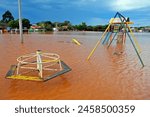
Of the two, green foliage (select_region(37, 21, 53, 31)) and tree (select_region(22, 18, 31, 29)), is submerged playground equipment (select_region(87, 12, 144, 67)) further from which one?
green foliage (select_region(37, 21, 53, 31))

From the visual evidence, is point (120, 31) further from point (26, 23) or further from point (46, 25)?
point (46, 25)

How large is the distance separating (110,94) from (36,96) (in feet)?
5.80

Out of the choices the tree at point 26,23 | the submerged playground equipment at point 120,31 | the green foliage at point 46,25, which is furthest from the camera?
the green foliage at point 46,25

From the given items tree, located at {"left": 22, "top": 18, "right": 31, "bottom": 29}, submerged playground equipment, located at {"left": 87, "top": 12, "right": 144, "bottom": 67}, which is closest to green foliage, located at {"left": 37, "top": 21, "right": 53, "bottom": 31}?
tree, located at {"left": 22, "top": 18, "right": 31, "bottom": 29}

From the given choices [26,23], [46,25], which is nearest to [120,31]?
[26,23]

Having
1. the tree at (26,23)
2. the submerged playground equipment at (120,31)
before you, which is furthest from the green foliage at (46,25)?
the submerged playground equipment at (120,31)

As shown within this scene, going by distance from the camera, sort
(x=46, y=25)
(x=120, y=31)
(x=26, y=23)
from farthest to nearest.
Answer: (x=46, y=25) < (x=26, y=23) < (x=120, y=31)

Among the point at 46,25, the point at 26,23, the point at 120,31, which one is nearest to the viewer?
the point at 120,31

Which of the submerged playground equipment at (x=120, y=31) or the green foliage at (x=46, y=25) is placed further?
the green foliage at (x=46, y=25)

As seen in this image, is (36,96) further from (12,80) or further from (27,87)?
(12,80)

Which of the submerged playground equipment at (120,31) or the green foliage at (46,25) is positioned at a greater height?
the green foliage at (46,25)

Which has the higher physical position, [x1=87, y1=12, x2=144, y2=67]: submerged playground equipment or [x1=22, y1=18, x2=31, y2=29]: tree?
[x1=22, y1=18, x2=31, y2=29]: tree

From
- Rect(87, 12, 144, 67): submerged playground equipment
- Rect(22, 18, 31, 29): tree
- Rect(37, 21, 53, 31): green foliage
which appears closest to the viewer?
Rect(87, 12, 144, 67): submerged playground equipment

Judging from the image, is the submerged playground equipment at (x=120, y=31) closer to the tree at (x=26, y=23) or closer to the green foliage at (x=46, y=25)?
the tree at (x=26, y=23)
